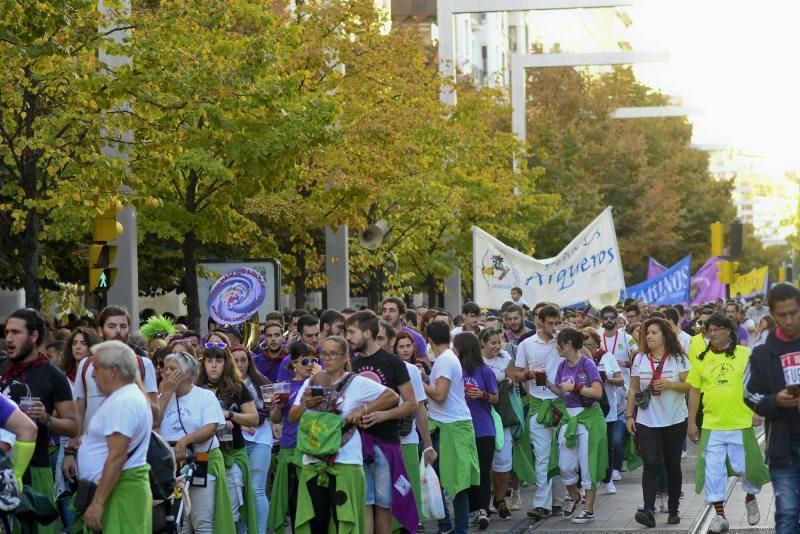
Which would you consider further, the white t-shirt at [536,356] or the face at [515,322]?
the face at [515,322]

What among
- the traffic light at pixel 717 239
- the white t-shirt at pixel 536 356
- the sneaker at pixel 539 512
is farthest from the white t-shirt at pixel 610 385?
the traffic light at pixel 717 239

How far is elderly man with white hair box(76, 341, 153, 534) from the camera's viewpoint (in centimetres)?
852

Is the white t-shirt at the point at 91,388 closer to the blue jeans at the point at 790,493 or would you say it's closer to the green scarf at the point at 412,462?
the green scarf at the point at 412,462

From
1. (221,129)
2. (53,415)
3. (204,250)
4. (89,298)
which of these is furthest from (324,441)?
(89,298)

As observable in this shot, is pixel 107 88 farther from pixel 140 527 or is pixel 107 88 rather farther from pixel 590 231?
pixel 590 231

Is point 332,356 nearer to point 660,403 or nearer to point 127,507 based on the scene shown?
point 127,507

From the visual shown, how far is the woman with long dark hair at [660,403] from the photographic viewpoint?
14289mm

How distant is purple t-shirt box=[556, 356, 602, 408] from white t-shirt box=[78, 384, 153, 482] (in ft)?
21.9

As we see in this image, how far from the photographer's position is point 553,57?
4750cm

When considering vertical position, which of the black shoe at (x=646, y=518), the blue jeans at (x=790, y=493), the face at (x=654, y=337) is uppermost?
the face at (x=654, y=337)

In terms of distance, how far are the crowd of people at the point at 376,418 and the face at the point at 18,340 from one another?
1cm

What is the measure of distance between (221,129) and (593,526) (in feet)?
26.1

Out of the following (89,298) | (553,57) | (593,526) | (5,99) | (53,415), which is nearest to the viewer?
(53,415)

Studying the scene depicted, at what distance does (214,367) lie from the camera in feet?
37.9
